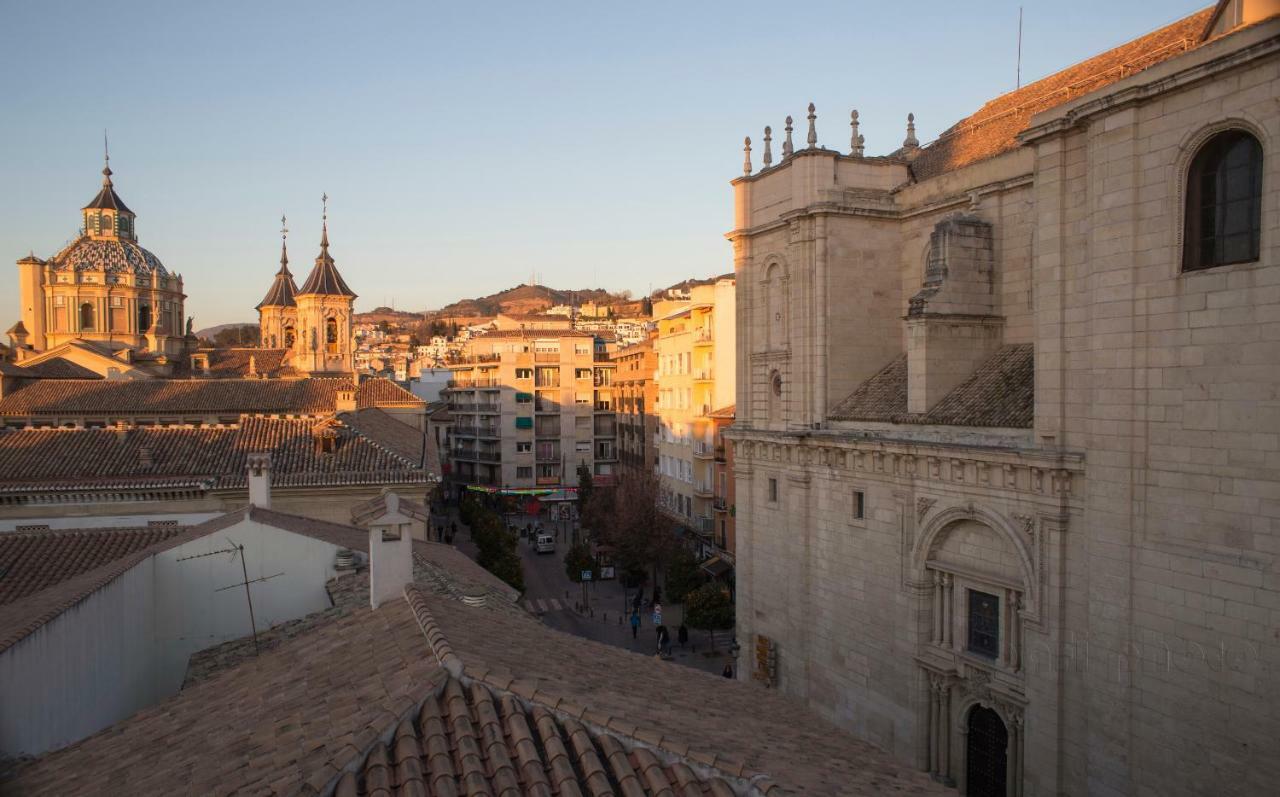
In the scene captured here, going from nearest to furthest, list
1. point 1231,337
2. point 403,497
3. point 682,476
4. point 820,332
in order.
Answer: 1. point 1231,337
2. point 820,332
3. point 403,497
4. point 682,476

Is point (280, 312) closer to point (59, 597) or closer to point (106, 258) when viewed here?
point (106, 258)

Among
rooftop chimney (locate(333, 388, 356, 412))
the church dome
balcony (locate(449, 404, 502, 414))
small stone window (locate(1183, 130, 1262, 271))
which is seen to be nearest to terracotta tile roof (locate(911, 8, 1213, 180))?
small stone window (locate(1183, 130, 1262, 271))

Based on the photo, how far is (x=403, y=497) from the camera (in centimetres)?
2273

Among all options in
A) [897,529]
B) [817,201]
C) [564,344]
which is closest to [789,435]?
[897,529]

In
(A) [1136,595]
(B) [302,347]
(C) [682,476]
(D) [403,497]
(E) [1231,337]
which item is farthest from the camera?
(B) [302,347]

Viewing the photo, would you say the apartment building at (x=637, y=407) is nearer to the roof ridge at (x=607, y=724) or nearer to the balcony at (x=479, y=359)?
the balcony at (x=479, y=359)

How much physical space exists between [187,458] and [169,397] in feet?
52.6

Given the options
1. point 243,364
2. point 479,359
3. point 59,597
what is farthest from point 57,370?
point 59,597

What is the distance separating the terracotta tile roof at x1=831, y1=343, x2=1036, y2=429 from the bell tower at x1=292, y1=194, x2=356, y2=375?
146ft

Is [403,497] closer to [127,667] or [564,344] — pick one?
[127,667]

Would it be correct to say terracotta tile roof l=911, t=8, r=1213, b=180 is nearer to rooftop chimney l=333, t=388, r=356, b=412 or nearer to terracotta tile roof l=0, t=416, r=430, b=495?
terracotta tile roof l=0, t=416, r=430, b=495

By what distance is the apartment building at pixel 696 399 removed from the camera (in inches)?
1432

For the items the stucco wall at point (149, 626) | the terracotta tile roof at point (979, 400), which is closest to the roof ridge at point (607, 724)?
the stucco wall at point (149, 626)

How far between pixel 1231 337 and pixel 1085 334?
200 cm
